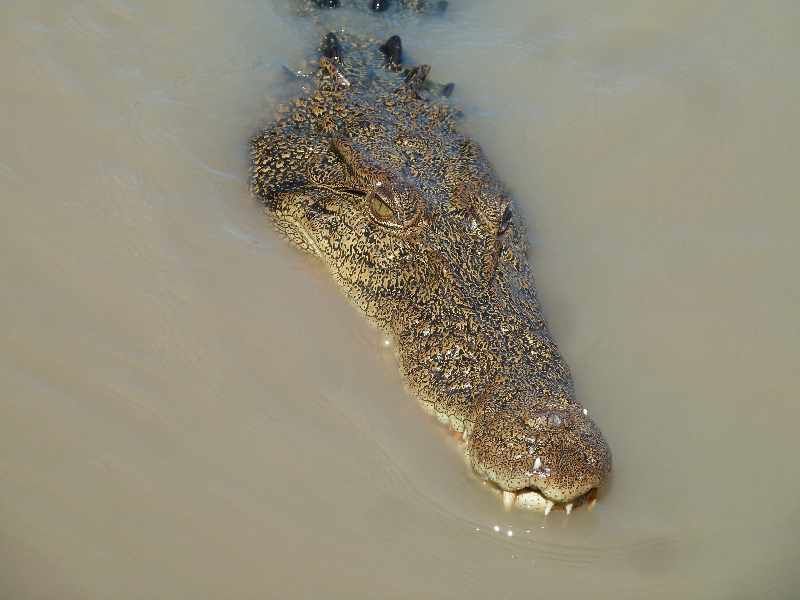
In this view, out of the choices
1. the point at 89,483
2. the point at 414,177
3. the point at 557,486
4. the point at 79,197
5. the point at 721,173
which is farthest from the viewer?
the point at 721,173

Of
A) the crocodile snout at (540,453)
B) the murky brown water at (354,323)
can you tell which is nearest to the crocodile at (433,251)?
the crocodile snout at (540,453)

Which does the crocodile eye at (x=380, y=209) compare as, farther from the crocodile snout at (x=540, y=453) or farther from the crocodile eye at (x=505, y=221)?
the crocodile snout at (x=540, y=453)

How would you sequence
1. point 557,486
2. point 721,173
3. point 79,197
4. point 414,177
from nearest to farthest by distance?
point 557,486
point 414,177
point 79,197
point 721,173

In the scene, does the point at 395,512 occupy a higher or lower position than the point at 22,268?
lower

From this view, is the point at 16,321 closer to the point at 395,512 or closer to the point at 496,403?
the point at 395,512

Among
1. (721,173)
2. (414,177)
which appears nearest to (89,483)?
(414,177)

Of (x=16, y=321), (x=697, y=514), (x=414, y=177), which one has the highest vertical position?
(x=414, y=177)

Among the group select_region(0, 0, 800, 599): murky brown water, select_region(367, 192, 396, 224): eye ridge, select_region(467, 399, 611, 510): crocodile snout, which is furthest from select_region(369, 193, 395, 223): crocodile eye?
select_region(467, 399, 611, 510): crocodile snout
